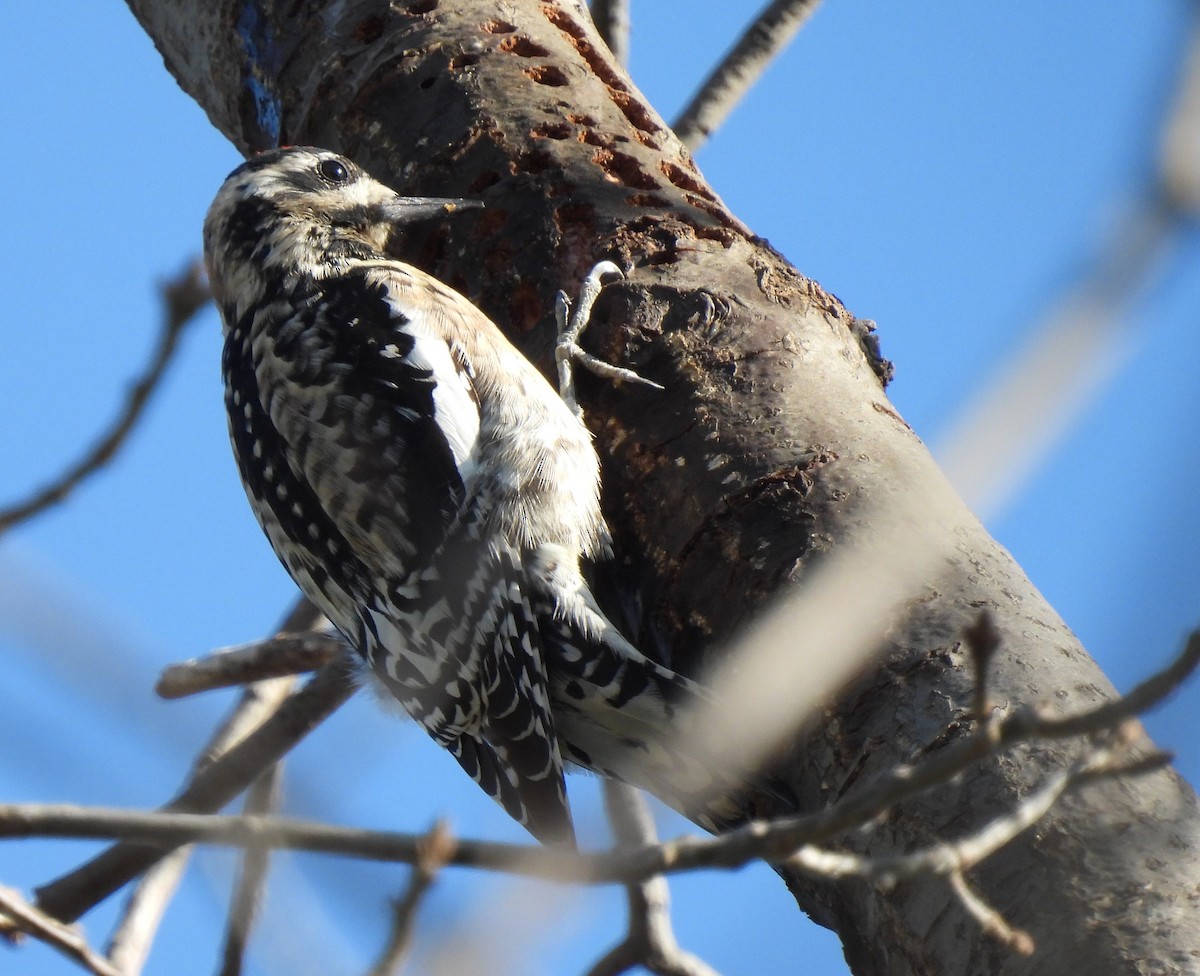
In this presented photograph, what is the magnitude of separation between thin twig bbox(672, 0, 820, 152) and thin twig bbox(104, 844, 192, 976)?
2463mm

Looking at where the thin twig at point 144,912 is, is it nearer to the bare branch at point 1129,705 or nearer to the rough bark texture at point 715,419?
the rough bark texture at point 715,419

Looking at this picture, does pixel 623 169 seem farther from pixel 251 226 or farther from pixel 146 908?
pixel 146 908

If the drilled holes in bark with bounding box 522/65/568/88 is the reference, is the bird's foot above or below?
below

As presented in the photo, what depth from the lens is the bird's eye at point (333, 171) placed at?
3.64m

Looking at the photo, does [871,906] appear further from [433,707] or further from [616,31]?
[616,31]

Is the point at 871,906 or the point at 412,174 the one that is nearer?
the point at 871,906

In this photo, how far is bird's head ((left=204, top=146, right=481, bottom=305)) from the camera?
12.0 feet

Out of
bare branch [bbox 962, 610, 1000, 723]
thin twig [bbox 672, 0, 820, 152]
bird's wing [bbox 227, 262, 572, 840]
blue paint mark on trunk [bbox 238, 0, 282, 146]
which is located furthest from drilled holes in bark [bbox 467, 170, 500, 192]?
bare branch [bbox 962, 610, 1000, 723]

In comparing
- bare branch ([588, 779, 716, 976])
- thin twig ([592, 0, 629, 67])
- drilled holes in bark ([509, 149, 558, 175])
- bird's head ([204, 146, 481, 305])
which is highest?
thin twig ([592, 0, 629, 67])

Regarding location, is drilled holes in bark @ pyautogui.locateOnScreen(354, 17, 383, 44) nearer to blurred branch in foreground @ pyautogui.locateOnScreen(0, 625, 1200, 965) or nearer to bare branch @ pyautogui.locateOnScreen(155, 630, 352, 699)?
bare branch @ pyautogui.locateOnScreen(155, 630, 352, 699)

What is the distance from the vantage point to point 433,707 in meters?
3.10

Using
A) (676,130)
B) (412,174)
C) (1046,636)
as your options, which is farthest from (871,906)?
(676,130)

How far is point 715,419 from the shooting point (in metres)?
2.62

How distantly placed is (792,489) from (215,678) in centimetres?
147
